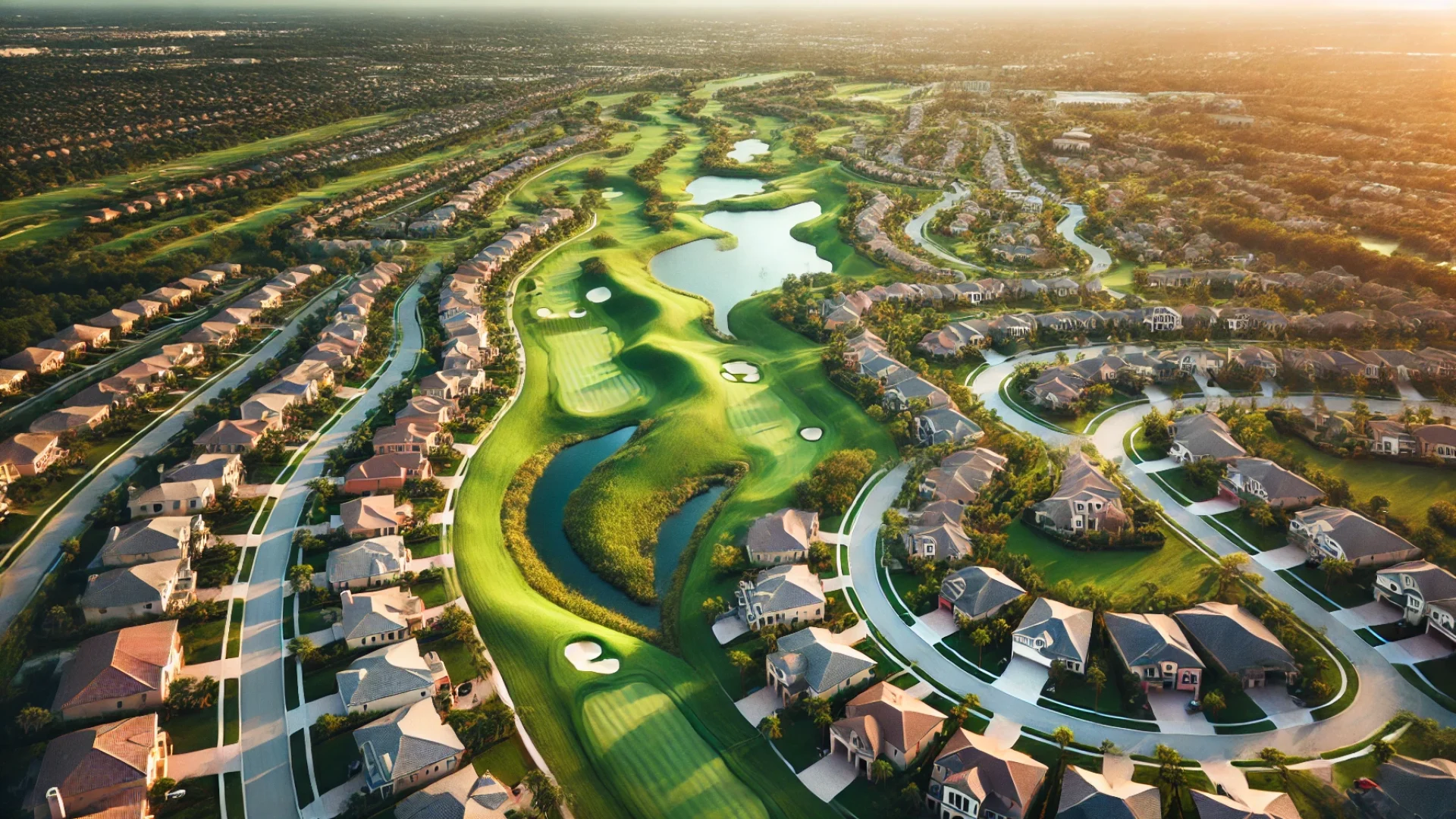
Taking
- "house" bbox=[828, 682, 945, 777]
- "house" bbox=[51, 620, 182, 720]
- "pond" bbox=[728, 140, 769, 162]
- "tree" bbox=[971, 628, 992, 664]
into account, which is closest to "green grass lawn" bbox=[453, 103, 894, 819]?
"house" bbox=[828, 682, 945, 777]

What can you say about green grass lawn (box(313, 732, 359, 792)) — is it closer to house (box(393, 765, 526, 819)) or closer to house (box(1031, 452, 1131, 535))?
house (box(393, 765, 526, 819))

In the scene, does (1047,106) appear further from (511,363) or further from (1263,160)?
(511,363)

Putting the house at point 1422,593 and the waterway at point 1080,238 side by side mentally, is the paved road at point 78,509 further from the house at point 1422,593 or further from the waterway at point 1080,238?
the waterway at point 1080,238

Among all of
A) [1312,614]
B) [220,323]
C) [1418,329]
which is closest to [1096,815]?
[1312,614]

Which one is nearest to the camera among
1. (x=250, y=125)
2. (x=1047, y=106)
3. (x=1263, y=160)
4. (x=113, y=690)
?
(x=113, y=690)

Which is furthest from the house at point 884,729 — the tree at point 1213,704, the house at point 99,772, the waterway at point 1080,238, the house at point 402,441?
the waterway at point 1080,238

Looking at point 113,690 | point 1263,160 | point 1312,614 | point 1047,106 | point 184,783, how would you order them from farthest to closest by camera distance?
point 1047,106
point 1263,160
point 1312,614
point 113,690
point 184,783
